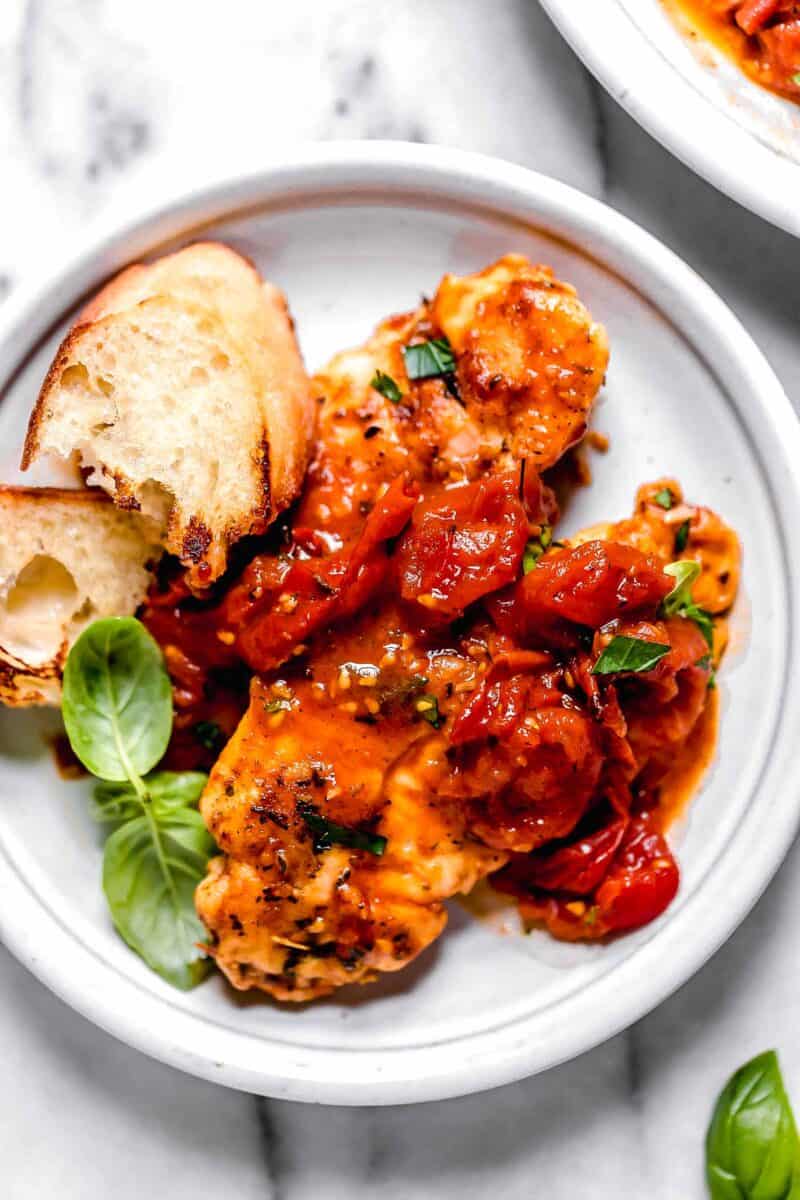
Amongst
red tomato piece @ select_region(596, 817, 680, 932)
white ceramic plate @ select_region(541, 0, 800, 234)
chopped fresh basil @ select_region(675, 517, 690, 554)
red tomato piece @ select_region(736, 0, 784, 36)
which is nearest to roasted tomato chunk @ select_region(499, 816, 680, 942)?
red tomato piece @ select_region(596, 817, 680, 932)

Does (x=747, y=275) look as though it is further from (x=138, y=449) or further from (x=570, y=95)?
(x=138, y=449)

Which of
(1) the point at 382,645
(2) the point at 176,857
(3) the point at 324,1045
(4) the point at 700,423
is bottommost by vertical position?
(3) the point at 324,1045

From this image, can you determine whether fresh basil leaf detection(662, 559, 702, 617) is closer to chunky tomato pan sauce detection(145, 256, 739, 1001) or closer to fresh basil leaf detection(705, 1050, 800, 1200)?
chunky tomato pan sauce detection(145, 256, 739, 1001)

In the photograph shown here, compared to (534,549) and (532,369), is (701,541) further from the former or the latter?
(532,369)

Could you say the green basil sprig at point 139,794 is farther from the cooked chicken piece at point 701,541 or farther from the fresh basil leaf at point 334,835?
the cooked chicken piece at point 701,541

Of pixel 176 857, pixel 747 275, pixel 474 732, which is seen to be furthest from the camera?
pixel 747 275

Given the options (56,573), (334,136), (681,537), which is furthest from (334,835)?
(334,136)

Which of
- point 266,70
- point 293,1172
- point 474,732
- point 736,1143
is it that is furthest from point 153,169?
point 736,1143
